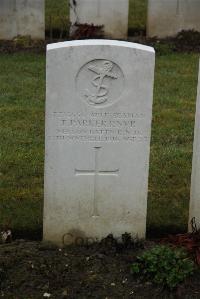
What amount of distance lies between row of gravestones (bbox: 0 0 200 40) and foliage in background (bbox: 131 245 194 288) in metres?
7.43

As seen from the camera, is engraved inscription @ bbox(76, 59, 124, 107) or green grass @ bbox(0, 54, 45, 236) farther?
green grass @ bbox(0, 54, 45, 236)

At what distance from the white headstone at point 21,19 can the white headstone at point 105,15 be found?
0.53 meters

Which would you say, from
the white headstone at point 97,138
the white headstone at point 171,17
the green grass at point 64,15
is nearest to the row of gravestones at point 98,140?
the white headstone at point 97,138

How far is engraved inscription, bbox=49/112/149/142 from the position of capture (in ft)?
17.3

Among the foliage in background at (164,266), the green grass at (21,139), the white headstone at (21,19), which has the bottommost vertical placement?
the foliage in background at (164,266)

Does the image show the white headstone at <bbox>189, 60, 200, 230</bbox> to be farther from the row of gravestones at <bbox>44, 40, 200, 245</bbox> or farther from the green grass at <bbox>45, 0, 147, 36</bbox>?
the green grass at <bbox>45, 0, 147, 36</bbox>

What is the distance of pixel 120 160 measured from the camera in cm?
539

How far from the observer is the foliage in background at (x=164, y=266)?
16.2ft

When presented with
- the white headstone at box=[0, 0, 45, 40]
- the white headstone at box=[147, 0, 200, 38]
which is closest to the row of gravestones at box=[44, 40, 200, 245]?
the white headstone at box=[0, 0, 45, 40]

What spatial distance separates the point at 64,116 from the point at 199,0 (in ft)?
24.4

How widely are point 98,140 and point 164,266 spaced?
40.8 inches

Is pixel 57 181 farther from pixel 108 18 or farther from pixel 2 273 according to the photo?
pixel 108 18

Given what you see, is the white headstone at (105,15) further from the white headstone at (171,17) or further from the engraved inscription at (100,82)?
the engraved inscription at (100,82)

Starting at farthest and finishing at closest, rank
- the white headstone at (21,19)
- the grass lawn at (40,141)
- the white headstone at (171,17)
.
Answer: the white headstone at (171,17) < the white headstone at (21,19) < the grass lawn at (40,141)
